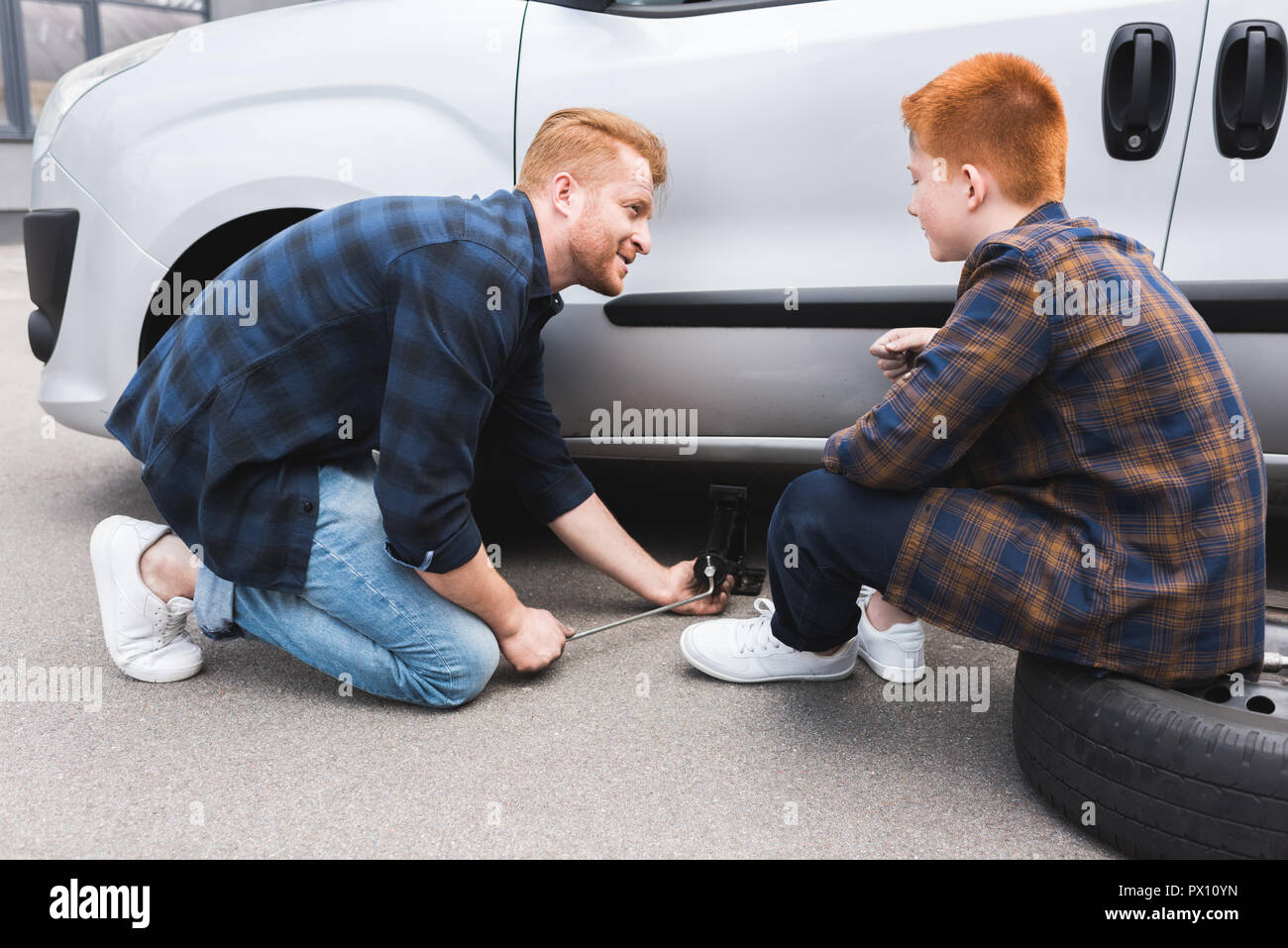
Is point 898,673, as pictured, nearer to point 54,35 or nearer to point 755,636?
point 755,636

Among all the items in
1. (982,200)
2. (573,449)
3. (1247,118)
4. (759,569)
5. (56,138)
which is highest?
(1247,118)

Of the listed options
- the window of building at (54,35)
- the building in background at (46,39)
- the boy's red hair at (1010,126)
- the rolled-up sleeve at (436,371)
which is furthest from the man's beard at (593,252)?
the window of building at (54,35)

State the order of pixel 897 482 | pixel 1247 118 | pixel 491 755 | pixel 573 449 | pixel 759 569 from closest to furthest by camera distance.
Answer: pixel 897 482
pixel 491 755
pixel 1247 118
pixel 573 449
pixel 759 569

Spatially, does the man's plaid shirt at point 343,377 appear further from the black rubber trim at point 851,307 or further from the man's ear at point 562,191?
the black rubber trim at point 851,307

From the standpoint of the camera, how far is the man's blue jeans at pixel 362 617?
70.6 inches

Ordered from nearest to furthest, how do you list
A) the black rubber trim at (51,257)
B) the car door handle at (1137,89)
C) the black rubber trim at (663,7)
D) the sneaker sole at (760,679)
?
1. the car door handle at (1137,89)
2. the sneaker sole at (760,679)
3. the black rubber trim at (663,7)
4. the black rubber trim at (51,257)

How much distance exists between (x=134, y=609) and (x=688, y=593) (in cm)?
106

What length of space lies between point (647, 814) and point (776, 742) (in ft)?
0.98

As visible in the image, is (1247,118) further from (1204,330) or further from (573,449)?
(573,449)

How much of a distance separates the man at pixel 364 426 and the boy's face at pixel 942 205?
48 cm

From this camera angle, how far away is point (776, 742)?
1.75m

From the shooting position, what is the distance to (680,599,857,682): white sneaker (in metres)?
1.93

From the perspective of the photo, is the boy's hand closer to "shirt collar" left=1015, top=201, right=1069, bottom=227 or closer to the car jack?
"shirt collar" left=1015, top=201, right=1069, bottom=227
